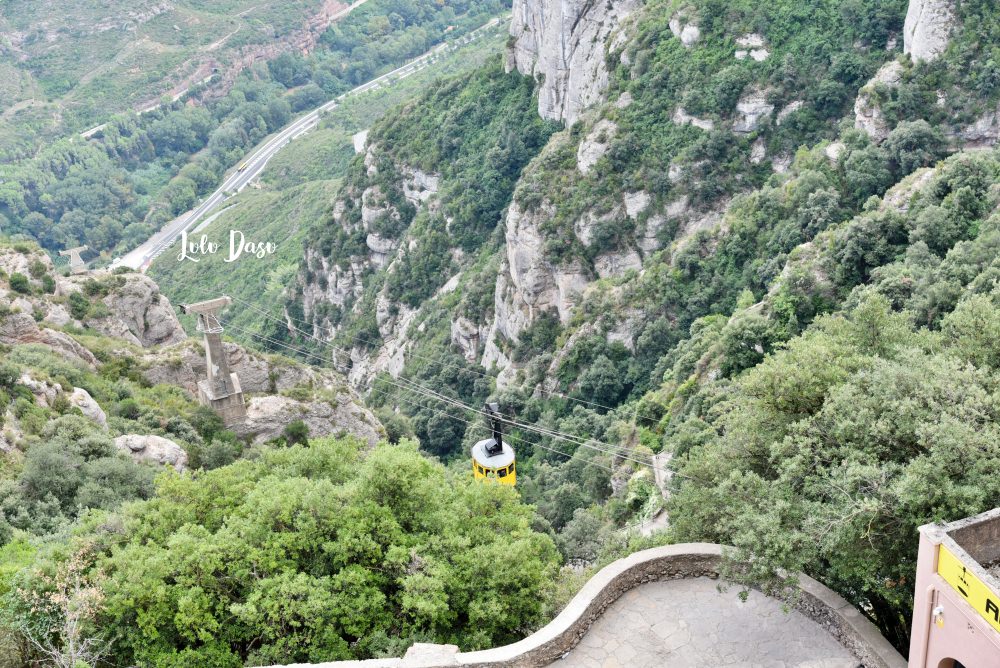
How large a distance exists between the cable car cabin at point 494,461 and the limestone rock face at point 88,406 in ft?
57.4

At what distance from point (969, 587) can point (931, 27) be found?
60.2 metres

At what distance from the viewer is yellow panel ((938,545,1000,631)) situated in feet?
56.3

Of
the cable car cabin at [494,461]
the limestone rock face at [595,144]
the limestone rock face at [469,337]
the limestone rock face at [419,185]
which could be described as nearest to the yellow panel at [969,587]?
the cable car cabin at [494,461]

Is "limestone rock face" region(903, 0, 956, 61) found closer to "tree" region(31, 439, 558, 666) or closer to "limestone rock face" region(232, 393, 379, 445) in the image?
"limestone rock face" region(232, 393, 379, 445)

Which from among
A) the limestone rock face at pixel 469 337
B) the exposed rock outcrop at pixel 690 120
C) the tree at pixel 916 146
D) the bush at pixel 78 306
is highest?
the exposed rock outcrop at pixel 690 120

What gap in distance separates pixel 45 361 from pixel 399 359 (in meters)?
57.4

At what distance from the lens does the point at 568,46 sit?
331ft

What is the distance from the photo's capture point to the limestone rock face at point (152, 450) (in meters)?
41.5

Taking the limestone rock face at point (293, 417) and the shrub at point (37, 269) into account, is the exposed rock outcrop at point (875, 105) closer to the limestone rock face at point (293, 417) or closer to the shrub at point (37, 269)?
the limestone rock face at point (293, 417)

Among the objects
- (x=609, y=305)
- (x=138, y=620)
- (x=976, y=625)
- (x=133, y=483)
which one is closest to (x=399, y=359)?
(x=609, y=305)

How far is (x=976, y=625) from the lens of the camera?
17484mm

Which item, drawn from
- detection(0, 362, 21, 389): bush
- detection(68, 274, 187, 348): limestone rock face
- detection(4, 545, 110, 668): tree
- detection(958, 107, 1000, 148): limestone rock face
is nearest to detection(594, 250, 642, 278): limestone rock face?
detection(958, 107, 1000, 148): limestone rock face

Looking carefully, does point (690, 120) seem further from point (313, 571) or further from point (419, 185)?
point (313, 571)

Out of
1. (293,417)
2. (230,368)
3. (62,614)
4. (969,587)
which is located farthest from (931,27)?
(62,614)
